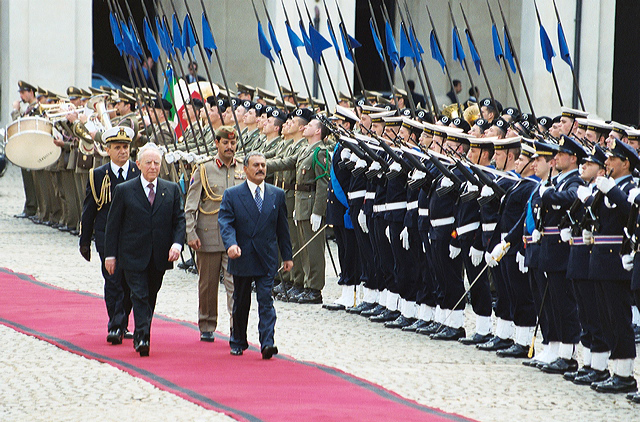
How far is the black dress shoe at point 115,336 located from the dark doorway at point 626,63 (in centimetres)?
2044

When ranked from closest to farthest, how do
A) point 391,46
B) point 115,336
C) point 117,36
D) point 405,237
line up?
1. point 115,336
2. point 405,237
3. point 391,46
4. point 117,36

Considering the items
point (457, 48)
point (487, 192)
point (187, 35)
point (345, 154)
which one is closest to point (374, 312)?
point (345, 154)

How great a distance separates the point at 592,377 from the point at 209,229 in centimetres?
333

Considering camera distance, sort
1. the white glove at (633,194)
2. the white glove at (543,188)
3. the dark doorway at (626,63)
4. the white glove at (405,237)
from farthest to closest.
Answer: the dark doorway at (626,63), the white glove at (405,237), the white glove at (543,188), the white glove at (633,194)

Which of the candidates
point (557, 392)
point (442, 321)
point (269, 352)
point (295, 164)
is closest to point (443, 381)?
point (557, 392)

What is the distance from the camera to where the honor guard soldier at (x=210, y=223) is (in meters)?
10.0

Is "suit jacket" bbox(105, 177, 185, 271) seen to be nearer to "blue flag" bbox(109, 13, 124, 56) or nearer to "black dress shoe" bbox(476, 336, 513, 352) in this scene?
"black dress shoe" bbox(476, 336, 513, 352)

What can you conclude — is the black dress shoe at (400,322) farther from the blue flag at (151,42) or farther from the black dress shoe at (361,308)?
the blue flag at (151,42)

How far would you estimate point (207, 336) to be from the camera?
392 inches

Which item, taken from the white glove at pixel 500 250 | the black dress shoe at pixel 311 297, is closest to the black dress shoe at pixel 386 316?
the black dress shoe at pixel 311 297

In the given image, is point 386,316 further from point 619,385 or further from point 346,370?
point 619,385

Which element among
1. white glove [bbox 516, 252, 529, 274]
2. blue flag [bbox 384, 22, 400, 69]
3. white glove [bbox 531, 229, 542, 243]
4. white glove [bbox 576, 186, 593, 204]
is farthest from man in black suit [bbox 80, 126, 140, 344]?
blue flag [bbox 384, 22, 400, 69]

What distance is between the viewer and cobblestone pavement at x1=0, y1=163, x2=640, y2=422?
7453 millimetres

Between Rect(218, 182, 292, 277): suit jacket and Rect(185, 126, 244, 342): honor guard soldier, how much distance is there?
68cm
